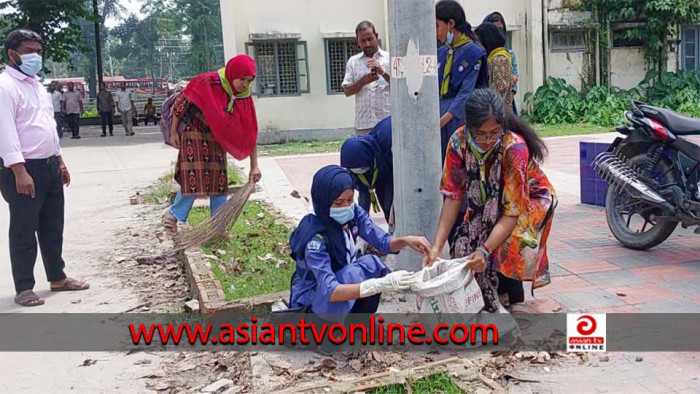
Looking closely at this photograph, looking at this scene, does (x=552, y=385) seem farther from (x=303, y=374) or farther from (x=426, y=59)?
(x=426, y=59)

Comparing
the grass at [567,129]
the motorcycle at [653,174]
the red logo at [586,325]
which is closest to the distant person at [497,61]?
the motorcycle at [653,174]

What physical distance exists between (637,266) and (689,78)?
1460 centimetres

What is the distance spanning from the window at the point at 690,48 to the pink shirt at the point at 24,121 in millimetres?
17167

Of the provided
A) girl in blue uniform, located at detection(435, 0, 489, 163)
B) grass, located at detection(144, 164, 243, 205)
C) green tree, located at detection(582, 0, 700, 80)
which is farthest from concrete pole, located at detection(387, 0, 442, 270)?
green tree, located at detection(582, 0, 700, 80)

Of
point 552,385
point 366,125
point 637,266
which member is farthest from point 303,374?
point 366,125

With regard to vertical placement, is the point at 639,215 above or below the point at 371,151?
below

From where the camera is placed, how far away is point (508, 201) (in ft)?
11.2

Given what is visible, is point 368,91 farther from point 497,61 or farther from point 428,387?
point 428,387

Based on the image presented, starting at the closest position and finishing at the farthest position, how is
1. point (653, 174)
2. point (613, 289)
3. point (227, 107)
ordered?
point (613, 289)
point (653, 174)
point (227, 107)

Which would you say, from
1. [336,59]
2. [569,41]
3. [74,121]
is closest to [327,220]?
[336,59]

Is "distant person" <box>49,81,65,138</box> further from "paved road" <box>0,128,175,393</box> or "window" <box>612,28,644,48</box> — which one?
"window" <box>612,28,644,48</box>

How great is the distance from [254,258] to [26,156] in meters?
1.75

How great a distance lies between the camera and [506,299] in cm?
388

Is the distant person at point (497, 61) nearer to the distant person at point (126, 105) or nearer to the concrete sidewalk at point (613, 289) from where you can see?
the concrete sidewalk at point (613, 289)
